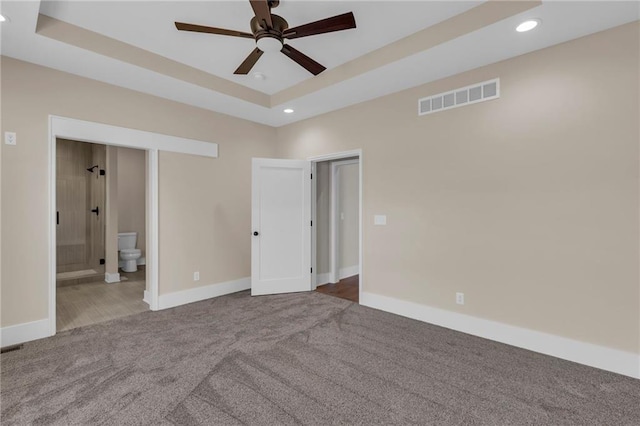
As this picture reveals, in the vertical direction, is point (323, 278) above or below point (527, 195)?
below

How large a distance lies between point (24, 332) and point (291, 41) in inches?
147

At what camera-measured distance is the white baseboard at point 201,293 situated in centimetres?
380

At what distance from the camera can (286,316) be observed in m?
3.49

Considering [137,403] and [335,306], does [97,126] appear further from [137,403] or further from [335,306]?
[335,306]

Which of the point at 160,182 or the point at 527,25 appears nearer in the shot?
the point at 527,25

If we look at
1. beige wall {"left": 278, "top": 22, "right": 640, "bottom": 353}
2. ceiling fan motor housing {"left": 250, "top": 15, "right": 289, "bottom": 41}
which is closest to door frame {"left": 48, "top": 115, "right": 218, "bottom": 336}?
ceiling fan motor housing {"left": 250, "top": 15, "right": 289, "bottom": 41}

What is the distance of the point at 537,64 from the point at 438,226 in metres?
1.71

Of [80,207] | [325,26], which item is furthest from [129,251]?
[325,26]

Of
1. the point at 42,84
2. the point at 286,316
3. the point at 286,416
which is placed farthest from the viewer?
the point at 286,316

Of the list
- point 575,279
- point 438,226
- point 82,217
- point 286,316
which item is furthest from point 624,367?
point 82,217

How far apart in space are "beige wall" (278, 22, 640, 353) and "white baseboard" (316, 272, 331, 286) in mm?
1400

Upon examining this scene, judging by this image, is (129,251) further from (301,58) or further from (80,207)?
(301,58)

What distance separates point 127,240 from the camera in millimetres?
6262

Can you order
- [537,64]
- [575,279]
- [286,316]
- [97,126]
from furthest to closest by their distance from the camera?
[286,316]
[97,126]
[537,64]
[575,279]
